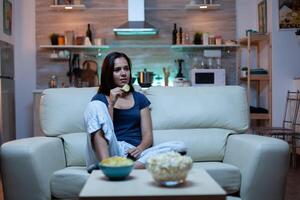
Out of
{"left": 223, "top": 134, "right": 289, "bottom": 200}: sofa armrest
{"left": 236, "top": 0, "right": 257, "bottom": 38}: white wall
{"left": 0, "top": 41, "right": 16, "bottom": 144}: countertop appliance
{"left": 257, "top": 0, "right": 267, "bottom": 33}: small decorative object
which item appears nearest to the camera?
{"left": 223, "top": 134, "right": 289, "bottom": 200}: sofa armrest

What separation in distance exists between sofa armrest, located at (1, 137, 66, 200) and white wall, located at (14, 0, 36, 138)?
411 cm

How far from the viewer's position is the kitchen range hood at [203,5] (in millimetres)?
6348

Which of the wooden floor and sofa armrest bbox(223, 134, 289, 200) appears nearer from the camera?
sofa armrest bbox(223, 134, 289, 200)

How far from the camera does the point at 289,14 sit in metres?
5.63

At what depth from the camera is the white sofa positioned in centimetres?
238

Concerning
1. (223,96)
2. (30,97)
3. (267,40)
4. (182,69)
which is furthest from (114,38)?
(223,96)

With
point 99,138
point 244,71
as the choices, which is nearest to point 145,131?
point 99,138

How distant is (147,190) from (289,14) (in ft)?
15.3

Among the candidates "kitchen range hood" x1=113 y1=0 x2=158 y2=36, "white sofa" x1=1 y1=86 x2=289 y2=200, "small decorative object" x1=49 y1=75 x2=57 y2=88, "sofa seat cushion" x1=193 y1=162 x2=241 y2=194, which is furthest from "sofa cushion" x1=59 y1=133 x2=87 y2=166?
"small decorative object" x1=49 y1=75 x2=57 y2=88

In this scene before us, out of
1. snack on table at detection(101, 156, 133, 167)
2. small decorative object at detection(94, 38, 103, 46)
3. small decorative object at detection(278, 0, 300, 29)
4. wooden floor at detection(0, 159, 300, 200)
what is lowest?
wooden floor at detection(0, 159, 300, 200)

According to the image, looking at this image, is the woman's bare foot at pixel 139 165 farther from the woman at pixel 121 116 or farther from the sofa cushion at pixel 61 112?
the sofa cushion at pixel 61 112

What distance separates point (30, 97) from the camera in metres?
6.45

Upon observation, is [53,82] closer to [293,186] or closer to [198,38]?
[198,38]

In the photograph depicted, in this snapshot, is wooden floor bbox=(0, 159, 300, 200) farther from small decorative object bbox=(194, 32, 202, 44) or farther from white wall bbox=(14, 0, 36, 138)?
white wall bbox=(14, 0, 36, 138)
